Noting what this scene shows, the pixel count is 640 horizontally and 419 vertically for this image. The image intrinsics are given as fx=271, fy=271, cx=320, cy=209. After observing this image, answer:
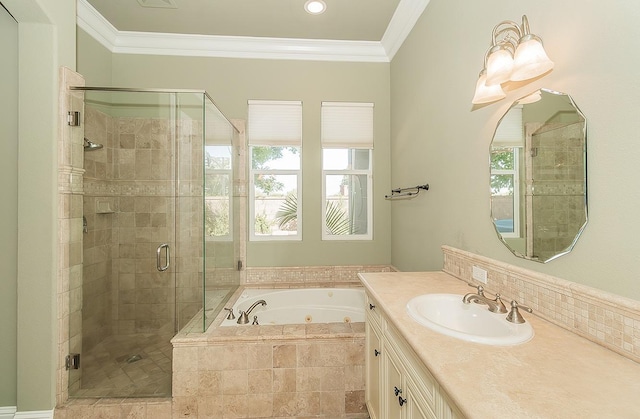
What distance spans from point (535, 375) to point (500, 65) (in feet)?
3.58

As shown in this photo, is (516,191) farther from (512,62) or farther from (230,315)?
(230,315)

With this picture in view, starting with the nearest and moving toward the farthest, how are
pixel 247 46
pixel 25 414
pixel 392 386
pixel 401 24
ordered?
pixel 392 386
pixel 25 414
pixel 401 24
pixel 247 46

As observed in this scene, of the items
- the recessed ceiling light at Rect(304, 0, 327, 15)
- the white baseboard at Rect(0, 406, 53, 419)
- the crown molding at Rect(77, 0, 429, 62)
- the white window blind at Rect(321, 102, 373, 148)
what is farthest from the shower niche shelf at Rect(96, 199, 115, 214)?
the recessed ceiling light at Rect(304, 0, 327, 15)

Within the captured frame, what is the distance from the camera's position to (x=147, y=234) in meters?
2.49

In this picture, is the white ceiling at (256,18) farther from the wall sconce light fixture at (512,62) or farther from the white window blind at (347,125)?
the wall sconce light fixture at (512,62)

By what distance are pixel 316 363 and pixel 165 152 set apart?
7.30 feet

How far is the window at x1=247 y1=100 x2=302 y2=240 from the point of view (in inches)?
112

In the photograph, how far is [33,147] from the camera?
1695 mm

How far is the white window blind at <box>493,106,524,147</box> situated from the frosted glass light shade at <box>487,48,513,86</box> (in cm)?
20

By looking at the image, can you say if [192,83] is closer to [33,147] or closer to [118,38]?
[118,38]

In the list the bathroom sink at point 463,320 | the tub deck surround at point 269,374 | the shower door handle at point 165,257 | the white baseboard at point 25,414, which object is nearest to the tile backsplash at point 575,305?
the bathroom sink at point 463,320

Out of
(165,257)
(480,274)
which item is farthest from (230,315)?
(480,274)

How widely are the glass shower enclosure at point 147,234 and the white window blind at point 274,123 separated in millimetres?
271

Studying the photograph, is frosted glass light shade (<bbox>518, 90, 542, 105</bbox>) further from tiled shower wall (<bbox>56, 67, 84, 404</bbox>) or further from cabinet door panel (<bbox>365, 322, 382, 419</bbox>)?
tiled shower wall (<bbox>56, 67, 84, 404</bbox>)
